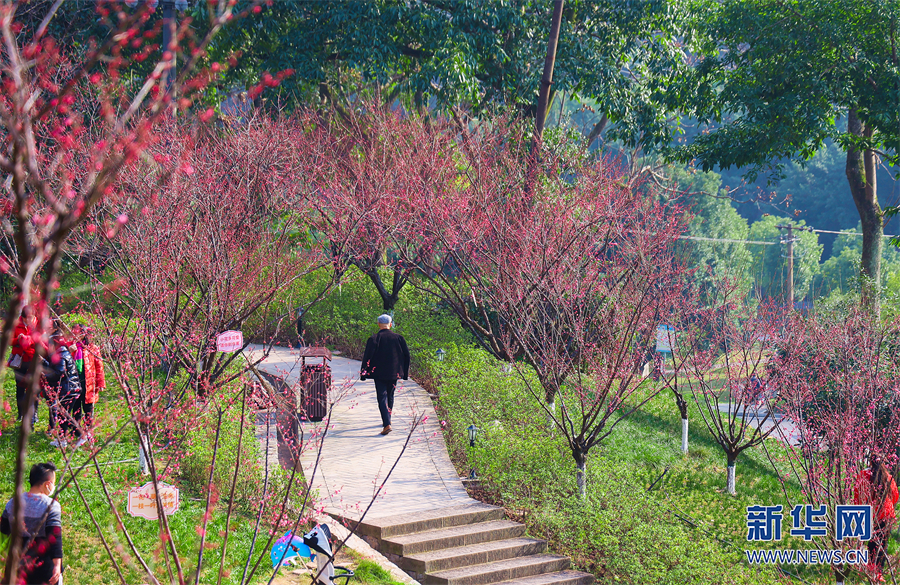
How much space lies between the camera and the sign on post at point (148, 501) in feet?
19.2

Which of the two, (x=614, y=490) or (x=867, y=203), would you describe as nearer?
(x=614, y=490)

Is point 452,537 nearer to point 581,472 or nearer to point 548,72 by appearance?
point 581,472

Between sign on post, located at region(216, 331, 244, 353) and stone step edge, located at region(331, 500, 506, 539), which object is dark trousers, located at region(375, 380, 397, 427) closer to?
stone step edge, located at region(331, 500, 506, 539)

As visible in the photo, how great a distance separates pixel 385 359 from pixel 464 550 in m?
3.09

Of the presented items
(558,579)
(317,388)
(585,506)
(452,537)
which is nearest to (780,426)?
(585,506)

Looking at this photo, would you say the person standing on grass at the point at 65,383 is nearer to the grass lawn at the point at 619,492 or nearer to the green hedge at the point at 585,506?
the green hedge at the point at 585,506

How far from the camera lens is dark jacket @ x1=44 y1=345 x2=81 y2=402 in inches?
327

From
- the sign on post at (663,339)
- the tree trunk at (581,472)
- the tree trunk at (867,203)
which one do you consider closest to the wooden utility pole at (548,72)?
the sign on post at (663,339)

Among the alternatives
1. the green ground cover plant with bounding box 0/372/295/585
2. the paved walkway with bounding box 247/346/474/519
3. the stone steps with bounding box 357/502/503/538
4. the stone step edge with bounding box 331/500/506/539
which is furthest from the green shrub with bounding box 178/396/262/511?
the stone steps with bounding box 357/502/503/538

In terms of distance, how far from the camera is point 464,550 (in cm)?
841

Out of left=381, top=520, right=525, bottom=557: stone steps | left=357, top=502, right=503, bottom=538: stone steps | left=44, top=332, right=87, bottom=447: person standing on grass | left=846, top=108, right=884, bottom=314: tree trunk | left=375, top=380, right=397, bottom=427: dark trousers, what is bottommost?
left=381, top=520, right=525, bottom=557: stone steps

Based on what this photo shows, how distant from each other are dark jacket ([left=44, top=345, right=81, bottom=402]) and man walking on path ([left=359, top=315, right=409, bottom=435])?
3497 millimetres

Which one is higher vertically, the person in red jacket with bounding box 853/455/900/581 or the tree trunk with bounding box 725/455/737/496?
the person in red jacket with bounding box 853/455/900/581

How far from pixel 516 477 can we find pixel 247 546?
3664 mm
